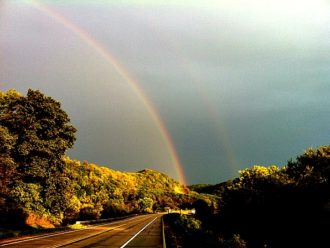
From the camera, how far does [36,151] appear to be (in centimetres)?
4862

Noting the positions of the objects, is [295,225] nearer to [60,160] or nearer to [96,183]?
[60,160]

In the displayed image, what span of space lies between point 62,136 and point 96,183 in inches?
2152

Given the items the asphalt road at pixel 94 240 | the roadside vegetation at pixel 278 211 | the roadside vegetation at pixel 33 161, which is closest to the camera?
the roadside vegetation at pixel 278 211

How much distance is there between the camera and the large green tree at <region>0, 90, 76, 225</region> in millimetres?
46156

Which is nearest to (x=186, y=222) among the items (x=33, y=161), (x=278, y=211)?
(x=33, y=161)

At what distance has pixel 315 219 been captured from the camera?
80.2ft

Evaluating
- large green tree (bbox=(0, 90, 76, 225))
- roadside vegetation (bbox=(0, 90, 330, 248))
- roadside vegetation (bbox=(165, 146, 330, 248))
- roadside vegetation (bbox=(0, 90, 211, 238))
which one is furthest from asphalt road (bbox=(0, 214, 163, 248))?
large green tree (bbox=(0, 90, 76, 225))

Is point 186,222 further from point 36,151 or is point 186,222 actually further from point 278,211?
point 278,211

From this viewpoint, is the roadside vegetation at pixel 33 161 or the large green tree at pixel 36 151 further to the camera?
Result: the large green tree at pixel 36 151

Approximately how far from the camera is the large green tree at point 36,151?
46156 millimetres

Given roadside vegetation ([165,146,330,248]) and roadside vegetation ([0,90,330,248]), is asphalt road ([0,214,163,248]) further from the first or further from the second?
roadside vegetation ([165,146,330,248])

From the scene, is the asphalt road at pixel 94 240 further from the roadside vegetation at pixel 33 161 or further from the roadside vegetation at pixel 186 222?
the roadside vegetation at pixel 33 161

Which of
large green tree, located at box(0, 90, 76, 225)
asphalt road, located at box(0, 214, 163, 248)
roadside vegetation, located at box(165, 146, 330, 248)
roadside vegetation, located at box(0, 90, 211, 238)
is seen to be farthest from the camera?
large green tree, located at box(0, 90, 76, 225)

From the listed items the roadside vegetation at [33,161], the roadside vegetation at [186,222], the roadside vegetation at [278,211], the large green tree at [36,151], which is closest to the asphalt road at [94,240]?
the roadside vegetation at [186,222]
